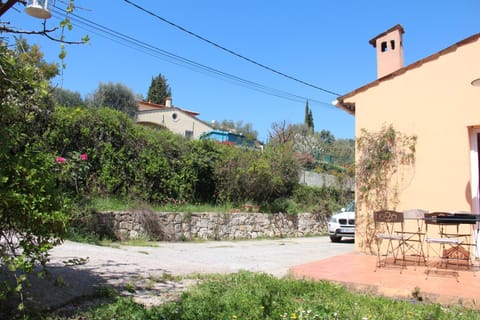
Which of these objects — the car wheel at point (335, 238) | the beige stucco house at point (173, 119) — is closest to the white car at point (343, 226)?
the car wheel at point (335, 238)

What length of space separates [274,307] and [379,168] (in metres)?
5.24

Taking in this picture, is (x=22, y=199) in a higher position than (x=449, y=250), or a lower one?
higher

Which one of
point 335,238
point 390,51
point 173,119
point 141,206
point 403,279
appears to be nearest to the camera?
point 403,279

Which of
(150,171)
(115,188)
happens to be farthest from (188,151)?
(115,188)

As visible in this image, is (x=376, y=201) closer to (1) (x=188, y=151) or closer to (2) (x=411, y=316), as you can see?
(2) (x=411, y=316)

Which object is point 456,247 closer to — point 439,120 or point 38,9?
point 439,120

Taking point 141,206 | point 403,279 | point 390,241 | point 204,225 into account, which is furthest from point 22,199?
point 204,225

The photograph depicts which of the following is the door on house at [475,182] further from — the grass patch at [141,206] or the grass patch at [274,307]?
the grass patch at [141,206]

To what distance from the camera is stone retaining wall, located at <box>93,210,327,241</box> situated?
12.1 meters

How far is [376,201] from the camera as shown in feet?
27.6

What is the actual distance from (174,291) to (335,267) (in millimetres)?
3060

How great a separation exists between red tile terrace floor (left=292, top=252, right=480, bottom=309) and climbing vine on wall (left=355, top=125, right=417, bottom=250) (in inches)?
53.9

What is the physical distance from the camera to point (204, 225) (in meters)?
14.5

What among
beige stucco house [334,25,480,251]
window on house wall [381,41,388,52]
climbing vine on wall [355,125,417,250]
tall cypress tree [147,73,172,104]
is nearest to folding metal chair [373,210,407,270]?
climbing vine on wall [355,125,417,250]
